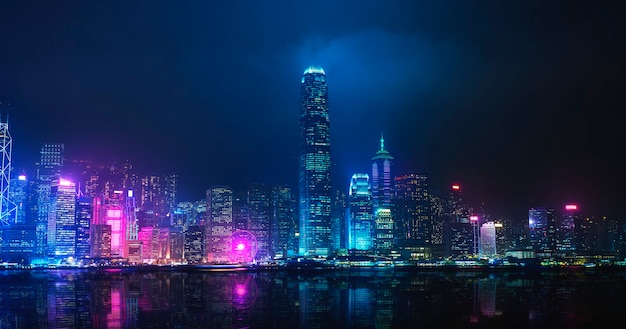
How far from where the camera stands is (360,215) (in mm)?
140125

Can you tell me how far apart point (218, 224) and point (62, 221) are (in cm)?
2954

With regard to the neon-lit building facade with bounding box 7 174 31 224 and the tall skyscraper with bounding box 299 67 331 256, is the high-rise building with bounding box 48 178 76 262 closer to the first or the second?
the neon-lit building facade with bounding box 7 174 31 224

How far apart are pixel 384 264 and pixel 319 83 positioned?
42.2 m

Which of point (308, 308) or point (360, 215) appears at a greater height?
point (360, 215)

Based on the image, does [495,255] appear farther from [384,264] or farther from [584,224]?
[384,264]

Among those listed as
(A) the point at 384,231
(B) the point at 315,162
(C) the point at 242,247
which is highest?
(B) the point at 315,162

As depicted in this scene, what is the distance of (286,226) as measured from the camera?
132m

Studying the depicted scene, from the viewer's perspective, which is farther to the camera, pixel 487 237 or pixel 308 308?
pixel 487 237

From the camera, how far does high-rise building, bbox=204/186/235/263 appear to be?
390 ft

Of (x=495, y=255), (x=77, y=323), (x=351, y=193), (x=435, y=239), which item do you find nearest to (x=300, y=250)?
(x=351, y=193)

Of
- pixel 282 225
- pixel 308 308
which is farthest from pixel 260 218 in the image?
pixel 308 308

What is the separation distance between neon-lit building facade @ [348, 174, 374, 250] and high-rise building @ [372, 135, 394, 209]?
75.5 inches

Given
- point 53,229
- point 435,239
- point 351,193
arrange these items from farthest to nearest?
1. point 351,193
2. point 435,239
3. point 53,229

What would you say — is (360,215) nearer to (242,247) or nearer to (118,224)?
(242,247)
